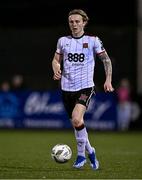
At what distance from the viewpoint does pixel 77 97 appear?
38.2 feet

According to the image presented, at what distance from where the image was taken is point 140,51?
1066 inches

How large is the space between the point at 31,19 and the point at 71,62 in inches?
639

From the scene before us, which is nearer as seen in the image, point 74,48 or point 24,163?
point 74,48

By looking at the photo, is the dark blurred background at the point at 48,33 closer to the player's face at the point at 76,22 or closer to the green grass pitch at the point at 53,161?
the green grass pitch at the point at 53,161

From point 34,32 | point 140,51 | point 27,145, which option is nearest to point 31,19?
point 34,32

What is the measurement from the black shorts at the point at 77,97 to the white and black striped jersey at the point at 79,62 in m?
0.07

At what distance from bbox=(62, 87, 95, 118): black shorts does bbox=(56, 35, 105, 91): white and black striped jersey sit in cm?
7

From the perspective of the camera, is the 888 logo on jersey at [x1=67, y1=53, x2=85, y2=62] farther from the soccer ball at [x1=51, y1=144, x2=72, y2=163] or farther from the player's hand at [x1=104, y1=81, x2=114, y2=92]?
the soccer ball at [x1=51, y1=144, x2=72, y2=163]

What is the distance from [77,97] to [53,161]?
1851mm

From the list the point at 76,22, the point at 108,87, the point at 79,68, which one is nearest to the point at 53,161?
the point at 79,68

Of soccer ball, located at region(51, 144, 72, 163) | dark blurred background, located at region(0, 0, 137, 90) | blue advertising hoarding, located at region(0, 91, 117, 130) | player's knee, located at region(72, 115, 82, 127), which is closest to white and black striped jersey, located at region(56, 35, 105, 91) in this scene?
player's knee, located at region(72, 115, 82, 127)

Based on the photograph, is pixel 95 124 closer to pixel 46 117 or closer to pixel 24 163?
pixel 46 117

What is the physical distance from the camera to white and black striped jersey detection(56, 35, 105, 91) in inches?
461

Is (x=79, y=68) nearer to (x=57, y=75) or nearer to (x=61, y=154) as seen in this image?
(x=57, y=75)
